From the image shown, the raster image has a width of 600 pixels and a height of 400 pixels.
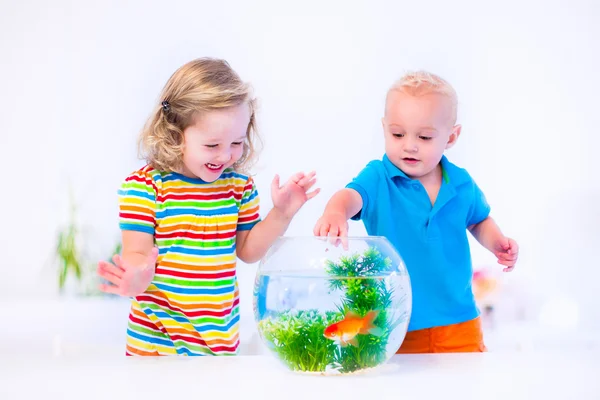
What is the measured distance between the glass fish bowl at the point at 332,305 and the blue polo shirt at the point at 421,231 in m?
0.48

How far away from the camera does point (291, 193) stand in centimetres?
172

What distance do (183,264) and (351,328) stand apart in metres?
0.68

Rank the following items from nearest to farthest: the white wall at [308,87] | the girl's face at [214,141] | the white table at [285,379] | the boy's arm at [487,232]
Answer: the white table at [285,379] < the girl's face at [214,141] < the boy's arm at [487,232] < the white wall at [308,87]

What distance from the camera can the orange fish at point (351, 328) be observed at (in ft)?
3.69

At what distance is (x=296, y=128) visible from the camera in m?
3.85

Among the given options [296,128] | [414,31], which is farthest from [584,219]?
[296,128]

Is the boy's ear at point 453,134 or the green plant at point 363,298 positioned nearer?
the green plant at point 363,298

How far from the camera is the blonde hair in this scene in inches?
67.6

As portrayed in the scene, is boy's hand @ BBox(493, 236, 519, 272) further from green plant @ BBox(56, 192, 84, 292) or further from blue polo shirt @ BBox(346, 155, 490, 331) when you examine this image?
green plant @ BBox(56, 192, 84, 292)

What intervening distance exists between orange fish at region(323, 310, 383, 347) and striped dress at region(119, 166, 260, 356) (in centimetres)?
65

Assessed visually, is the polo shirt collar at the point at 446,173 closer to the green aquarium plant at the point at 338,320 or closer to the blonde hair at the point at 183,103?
the blonde hair at the point at 183,103

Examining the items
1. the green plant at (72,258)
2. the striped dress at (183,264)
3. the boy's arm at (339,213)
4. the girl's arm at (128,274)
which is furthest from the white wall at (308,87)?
the girl's arm at (128,274)

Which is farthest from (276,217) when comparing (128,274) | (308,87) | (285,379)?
(308,87)

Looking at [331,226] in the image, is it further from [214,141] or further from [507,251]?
[507,251]
